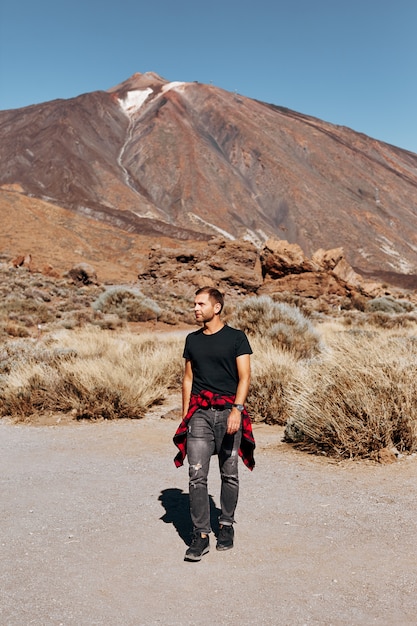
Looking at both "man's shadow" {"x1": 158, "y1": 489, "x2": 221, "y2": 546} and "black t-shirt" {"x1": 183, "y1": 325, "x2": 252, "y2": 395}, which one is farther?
"man's shadow" {"x1": 158, "y1": 489, "x2": 221, "y2": 546}

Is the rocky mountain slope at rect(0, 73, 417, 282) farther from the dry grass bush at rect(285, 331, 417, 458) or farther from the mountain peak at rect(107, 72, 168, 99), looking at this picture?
the dry grass bush at rect(285, 331, 417, 458)

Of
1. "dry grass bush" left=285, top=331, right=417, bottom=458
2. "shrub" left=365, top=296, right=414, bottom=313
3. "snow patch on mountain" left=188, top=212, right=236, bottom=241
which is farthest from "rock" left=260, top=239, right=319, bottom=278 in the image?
"snow patch on mountain" left=188, top=212, right=236, bottom=241

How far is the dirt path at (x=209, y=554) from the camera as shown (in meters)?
3.02

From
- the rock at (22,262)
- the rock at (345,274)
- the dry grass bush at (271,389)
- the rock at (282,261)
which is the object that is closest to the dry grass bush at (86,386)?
the dry grass bush at (271,389)

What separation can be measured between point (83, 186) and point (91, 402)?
9986cm

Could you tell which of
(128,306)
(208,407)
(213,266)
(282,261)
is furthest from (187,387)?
(213,266)

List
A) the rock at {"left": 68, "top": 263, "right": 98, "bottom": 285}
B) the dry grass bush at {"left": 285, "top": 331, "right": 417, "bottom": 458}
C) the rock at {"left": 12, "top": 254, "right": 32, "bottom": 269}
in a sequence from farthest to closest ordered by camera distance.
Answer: the rock at {"left": 12, "top": 254, "right": 32, "bottom": 269}
the rock at {"left": 68, "top": 263, "right": 98, "bottom": 285}
the dry grass bush at {"left": 285, "top": 331, "right": 417, "bottom": 458}

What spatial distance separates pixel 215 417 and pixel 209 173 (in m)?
117

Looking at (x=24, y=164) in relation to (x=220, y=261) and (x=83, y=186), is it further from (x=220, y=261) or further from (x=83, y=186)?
(x=220, y=261)

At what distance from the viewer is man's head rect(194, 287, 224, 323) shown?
13.0 feet

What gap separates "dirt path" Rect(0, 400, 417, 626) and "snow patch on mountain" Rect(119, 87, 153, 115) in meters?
155

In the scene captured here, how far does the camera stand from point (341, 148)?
145 m

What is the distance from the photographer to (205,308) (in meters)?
3.97

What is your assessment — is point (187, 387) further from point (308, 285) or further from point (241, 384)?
point (308, 285)
